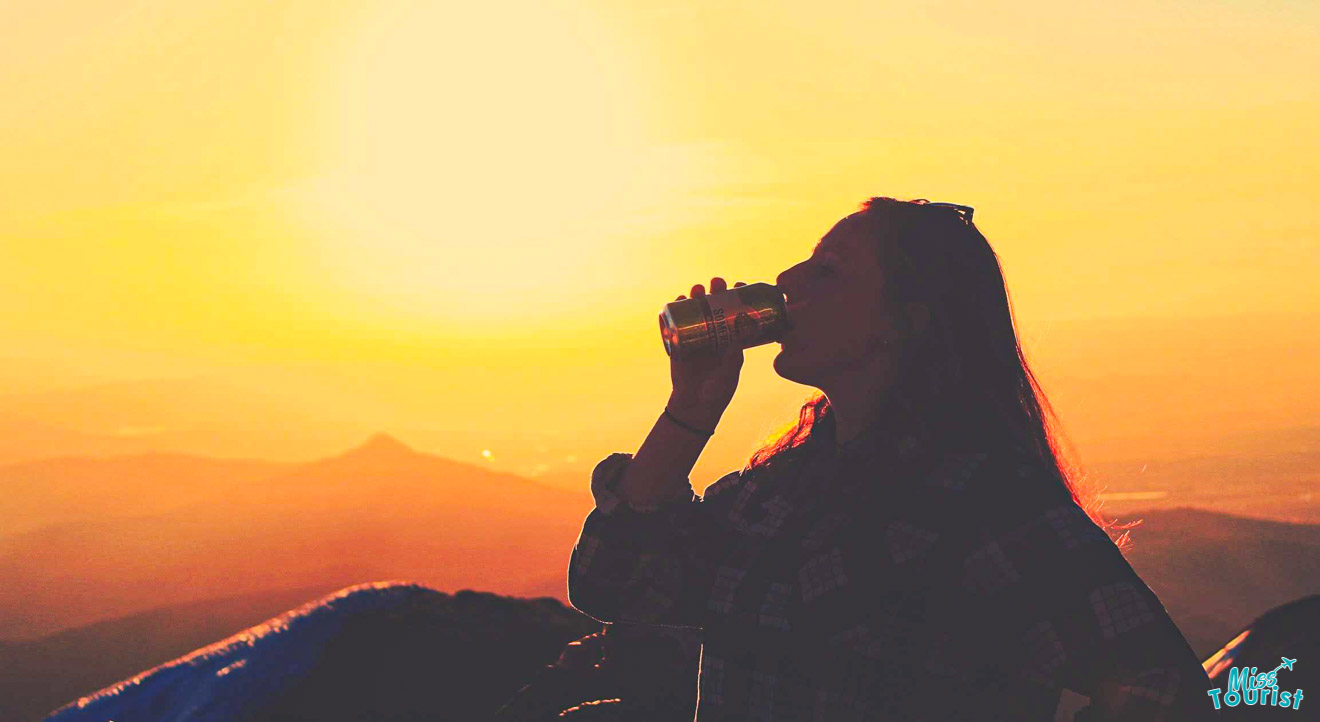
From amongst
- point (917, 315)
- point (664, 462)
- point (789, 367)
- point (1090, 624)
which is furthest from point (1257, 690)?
point (664, 462)

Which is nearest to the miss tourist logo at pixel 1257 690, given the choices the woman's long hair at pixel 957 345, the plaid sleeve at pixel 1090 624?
the woman's long hair at pixel 957 345

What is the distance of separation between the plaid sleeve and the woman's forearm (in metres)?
0.64

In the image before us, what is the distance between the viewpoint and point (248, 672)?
3.50 m

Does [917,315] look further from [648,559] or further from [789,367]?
[648,559]

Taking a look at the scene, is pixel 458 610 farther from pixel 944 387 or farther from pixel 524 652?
pixel 944 387

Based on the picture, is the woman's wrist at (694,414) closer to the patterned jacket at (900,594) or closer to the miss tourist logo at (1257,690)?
the patterned jacket at (900,594)

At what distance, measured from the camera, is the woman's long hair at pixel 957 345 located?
181 centimetres

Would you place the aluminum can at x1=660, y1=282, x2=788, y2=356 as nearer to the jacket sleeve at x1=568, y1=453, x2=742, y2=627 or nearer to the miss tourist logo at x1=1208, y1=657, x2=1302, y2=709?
the jacket sleeve at x1=568, y1=453, x2=742, y2=627

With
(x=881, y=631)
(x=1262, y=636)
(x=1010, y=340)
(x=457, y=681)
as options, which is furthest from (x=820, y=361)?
(x=457, y=681)

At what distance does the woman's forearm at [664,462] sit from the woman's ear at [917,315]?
0.46 metres

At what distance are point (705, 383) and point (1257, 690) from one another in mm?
1270

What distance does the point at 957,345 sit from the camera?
1854mm

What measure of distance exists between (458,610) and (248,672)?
82cm

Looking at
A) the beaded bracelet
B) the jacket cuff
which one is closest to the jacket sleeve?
the jacket cuff
